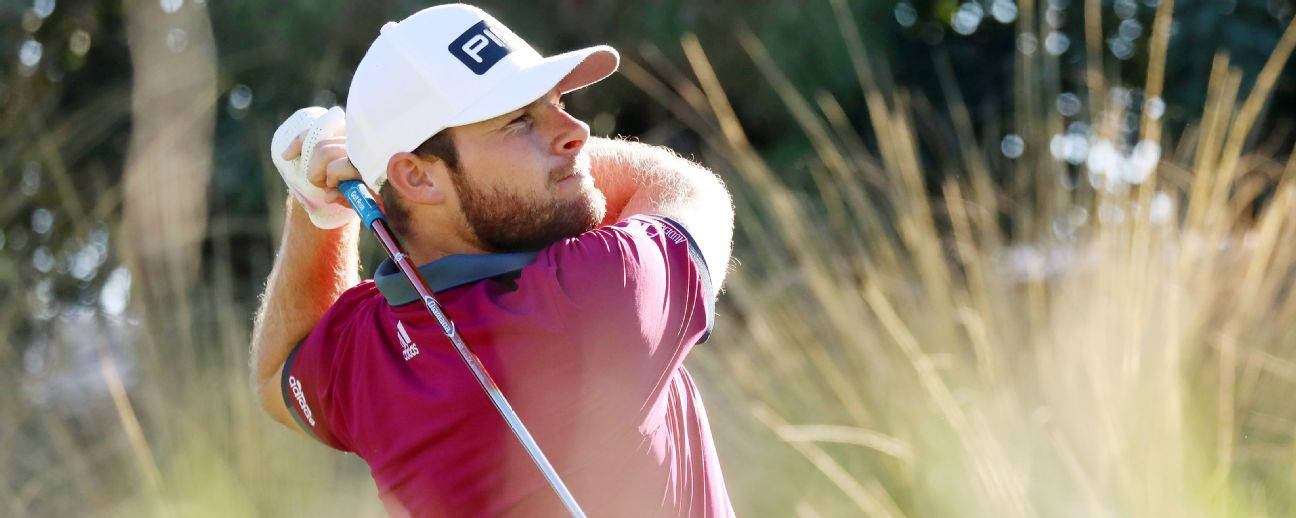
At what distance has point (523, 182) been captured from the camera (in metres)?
A: 2.26

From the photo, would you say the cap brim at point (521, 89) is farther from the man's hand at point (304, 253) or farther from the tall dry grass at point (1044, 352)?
the tall dry grass at point (1044, 352)

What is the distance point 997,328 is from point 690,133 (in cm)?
226

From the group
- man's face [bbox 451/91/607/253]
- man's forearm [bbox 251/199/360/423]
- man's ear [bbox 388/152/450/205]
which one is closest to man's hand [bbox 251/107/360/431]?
man's forearm [bbox 251/199/360/423]

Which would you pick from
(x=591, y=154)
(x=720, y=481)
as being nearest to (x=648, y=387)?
(x=720, y=481)

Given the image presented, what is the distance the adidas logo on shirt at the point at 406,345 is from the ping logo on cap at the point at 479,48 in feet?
1.32

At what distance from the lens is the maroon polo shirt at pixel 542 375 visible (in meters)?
2.12

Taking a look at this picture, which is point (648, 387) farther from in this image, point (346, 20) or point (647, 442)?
point (346, 20)

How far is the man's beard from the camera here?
2266 millimetres

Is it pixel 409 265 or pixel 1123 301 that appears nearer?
pixel 409 265

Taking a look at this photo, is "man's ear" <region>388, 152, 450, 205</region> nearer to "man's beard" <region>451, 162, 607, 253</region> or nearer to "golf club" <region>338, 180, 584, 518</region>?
"man's beard" <region>451, 162, 607, 253</region>

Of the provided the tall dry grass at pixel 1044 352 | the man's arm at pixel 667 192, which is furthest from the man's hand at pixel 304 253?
the tall dry grass at pixel 1044 352

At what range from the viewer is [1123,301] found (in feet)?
11.9

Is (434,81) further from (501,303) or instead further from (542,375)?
(542,375)

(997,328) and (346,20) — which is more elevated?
(997,328)
